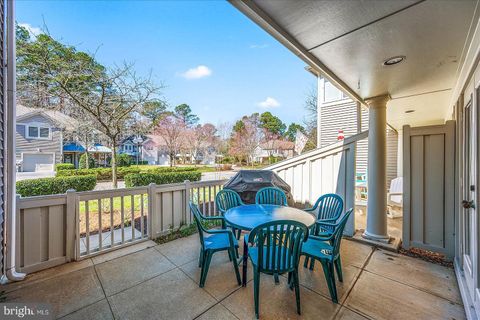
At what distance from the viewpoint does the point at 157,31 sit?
564 cm

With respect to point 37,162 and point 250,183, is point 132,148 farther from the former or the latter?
point 250,183

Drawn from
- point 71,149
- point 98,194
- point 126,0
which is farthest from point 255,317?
point 71,149

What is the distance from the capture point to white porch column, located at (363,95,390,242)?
11.2 ft

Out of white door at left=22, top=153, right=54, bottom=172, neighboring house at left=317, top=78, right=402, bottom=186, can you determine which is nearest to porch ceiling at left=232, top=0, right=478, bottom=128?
neighboring house at left=317, top=78, right=402, bottom=186

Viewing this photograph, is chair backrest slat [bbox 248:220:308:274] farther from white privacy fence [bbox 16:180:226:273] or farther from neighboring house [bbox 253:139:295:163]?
neighboring house [bbox 253:139:295:163]

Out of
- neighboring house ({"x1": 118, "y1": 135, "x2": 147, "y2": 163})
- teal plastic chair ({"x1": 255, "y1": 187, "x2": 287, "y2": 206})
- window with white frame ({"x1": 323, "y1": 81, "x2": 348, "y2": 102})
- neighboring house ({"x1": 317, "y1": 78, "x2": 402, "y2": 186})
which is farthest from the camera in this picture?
neighboring house ({"x1": 118, "y1": 135, "x2": 147, "y2": 163})

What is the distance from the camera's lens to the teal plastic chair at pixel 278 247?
1.83 metres

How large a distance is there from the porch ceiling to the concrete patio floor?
2.58 m

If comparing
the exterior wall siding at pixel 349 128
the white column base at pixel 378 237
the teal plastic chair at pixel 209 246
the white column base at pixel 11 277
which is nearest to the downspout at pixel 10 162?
the white column base at pixel 11 277

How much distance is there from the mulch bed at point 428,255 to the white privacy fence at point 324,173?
0.81 metres

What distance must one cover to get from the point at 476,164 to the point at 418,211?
1.76 metres

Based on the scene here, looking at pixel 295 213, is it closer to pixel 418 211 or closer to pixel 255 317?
pixel 255 317

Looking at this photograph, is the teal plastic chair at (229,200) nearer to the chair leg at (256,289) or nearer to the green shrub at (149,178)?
the chair leg at (256,289)

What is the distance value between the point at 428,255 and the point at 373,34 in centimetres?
340
